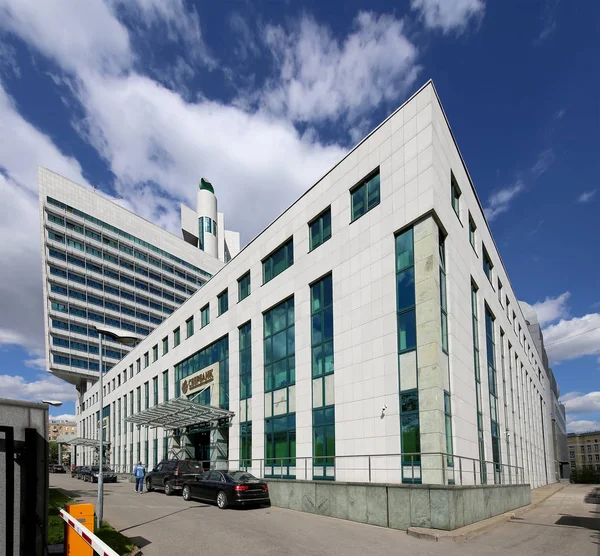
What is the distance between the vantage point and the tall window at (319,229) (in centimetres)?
2217

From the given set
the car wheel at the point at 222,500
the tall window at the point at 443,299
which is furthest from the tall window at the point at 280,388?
the tall window at the point at 443,299

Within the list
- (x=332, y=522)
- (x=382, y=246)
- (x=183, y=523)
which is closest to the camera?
(x=183, y=523)

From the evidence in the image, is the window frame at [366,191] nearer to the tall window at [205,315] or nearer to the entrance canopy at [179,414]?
the entrance canopy at [179,414]

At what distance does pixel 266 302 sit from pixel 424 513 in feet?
45.6

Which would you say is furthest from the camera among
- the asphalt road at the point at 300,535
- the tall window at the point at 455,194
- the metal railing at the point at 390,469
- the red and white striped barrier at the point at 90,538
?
the tall window at the point at 455,194

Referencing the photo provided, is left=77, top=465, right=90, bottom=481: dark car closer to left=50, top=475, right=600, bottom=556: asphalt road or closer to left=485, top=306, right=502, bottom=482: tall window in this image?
left=50, top=475, right=600, bottom=556: asphalt road

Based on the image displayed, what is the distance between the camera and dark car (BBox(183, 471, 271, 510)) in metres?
18.1

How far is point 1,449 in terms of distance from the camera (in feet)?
15.4

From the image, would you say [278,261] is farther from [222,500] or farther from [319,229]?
[222,500]

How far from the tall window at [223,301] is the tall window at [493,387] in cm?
1436

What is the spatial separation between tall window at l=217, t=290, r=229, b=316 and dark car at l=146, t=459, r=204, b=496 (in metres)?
9.14

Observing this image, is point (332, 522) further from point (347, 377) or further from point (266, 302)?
point (266, 302)

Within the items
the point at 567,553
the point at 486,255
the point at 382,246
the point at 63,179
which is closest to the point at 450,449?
the point at 567,553

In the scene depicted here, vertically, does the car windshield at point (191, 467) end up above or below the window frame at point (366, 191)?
below
